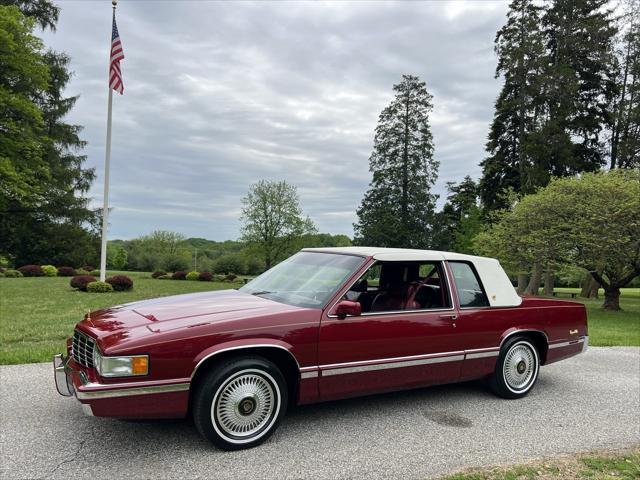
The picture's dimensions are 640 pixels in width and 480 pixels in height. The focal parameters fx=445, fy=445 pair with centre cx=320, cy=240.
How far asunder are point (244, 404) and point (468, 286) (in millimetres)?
2715

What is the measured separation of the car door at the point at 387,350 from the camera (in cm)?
380

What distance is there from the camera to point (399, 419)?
421 centimetres

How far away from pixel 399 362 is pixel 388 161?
39150mm

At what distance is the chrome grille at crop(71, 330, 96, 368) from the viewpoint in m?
3.41

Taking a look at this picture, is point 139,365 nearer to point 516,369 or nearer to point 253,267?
point 516,369

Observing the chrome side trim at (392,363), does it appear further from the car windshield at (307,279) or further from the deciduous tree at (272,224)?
the deciduous tree at (272,224)

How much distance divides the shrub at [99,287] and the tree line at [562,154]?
1782 centimetres

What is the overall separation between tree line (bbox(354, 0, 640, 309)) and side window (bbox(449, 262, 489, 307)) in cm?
1536

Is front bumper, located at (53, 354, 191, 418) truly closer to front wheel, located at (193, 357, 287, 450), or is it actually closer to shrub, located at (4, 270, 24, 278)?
front wheel, located at (193, 357, 287, 450)

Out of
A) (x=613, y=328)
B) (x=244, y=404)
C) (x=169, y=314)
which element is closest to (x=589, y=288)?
(x=613, y=328)

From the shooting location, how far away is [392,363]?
4094 millimetres

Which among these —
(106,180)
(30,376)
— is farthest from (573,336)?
(106,180)

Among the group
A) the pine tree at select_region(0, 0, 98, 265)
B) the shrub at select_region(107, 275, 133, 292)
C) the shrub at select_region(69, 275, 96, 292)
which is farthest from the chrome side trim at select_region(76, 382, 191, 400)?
the pine tree at select_region(0, 0, 98, 265)

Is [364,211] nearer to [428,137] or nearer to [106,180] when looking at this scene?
[428,137]
